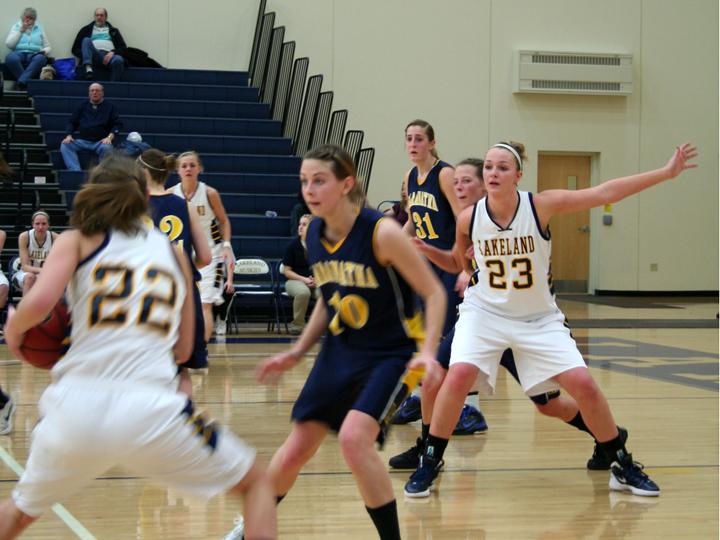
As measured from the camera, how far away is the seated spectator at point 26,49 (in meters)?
14.4

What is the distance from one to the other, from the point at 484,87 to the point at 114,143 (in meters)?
6.63

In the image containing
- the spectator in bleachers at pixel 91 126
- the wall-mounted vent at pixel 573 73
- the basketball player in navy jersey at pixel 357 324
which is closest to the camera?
the basketball player in navy jersey at pixel 357 324

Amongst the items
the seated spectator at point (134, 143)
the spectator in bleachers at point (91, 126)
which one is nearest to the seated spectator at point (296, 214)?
the seated spectator at point (134, 143)

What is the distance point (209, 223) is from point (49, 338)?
4659 millimetres

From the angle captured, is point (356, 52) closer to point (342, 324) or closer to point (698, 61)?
point (698, 61)

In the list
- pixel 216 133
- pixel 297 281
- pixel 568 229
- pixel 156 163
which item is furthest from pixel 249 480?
pixel 568 229

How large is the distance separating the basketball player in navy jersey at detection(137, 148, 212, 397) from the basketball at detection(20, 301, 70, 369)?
95.7 inches

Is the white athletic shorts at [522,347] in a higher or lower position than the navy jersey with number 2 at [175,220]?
lower

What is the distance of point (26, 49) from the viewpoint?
1449cm

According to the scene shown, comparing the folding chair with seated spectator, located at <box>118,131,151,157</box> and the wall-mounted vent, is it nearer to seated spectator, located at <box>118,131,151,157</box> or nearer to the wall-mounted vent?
seated spectator, located at <box>118,131,151,157</box>

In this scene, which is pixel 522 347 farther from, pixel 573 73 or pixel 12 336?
pixel 573 73

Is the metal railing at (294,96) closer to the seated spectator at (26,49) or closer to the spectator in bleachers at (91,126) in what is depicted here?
the spectator in bleachers at (91,126)

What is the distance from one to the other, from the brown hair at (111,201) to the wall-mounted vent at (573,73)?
14698 mm

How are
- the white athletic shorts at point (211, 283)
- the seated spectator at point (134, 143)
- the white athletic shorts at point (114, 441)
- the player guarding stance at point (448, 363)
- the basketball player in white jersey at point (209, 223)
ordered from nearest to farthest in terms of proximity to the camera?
the white athletic shorts at point (114, 441), the player guarding stance at point (448, 363), the basketball player in white jersey at point (209, 223), the white athletic shorts at point (211, 283), the seated spectator at point (134, 143)
